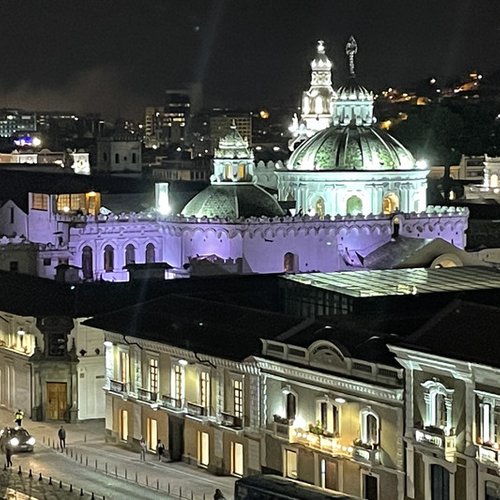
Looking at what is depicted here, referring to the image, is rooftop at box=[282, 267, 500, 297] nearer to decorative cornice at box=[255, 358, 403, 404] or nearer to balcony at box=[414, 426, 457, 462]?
decorative cornice at box=[255, 358, 403, 404]

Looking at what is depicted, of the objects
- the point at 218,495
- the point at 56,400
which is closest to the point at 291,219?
the point at 56,400

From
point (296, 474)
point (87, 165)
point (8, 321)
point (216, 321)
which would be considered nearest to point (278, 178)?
point (8, 321)

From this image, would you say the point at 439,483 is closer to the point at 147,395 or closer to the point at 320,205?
the point at 147,395

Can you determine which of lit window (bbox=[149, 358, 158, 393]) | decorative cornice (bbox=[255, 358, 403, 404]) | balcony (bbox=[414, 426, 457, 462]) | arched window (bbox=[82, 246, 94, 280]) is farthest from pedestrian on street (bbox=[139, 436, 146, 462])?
arched window (bbox=[82, 246, 94, 280])

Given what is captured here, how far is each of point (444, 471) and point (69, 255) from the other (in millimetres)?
51993

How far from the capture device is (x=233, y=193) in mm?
107125

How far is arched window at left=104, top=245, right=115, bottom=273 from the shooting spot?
351 ft

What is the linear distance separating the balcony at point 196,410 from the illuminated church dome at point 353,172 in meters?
44.0

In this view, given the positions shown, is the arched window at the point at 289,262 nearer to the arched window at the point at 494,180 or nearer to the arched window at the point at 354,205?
the arched window at the point at 354,205

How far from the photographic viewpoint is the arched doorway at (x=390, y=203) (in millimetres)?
111062

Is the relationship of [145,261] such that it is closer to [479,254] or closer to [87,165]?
[479,254]

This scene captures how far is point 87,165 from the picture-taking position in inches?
7283

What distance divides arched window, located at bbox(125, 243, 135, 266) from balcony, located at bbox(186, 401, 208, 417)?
41.0m

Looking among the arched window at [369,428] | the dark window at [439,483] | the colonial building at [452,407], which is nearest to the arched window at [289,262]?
the arched window at [369,428]
